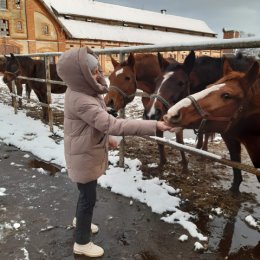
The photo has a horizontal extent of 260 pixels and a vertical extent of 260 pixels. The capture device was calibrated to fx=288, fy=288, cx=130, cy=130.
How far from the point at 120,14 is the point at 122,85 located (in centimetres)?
4574

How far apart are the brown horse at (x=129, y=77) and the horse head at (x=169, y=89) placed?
65cm

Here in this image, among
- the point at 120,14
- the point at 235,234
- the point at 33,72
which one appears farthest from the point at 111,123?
the point at 120,14

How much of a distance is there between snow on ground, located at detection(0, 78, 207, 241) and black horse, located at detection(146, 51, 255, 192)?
96 cm

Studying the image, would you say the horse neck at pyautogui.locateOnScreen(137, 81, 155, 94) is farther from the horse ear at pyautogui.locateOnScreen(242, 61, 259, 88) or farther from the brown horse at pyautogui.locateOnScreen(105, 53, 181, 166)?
the horse ear at pyautogui.locateOnScreen(242, 61, 259, 88)

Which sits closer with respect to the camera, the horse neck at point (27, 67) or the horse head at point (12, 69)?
the horse neck at point (27, 67)

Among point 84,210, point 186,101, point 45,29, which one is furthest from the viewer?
point 45,29

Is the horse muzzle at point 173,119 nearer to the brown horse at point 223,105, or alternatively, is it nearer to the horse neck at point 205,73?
the brown horse at point 223,105

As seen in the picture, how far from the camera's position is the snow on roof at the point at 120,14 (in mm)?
41228

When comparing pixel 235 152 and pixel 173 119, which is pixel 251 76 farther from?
pixel 235 152

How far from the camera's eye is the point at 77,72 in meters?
2.19

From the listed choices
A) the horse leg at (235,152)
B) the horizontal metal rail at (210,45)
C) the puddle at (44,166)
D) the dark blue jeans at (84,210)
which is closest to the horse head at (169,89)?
the horizontal metal rail at (210,45)

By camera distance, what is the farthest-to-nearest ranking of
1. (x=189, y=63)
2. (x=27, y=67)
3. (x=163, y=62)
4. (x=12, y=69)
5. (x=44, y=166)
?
(x=12, y=69) → (x=27, y=67) → (x=44, y=166) → (x=163, y=62) → (x=189, y=63)

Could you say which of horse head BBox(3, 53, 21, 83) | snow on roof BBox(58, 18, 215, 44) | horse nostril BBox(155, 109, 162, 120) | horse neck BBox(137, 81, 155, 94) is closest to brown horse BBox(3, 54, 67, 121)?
horse head BBox(3, 53, 21, 83)

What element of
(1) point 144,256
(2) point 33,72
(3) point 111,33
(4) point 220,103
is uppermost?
(3) point 111,33
